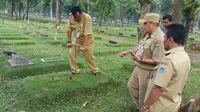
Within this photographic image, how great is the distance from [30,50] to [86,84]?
17.0ft

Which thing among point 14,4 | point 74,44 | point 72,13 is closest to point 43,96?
point 74,44

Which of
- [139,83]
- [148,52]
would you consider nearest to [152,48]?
[148,52]

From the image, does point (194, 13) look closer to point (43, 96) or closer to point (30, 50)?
point (30, 50)

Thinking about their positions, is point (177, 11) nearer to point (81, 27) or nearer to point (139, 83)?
point (81, 27)

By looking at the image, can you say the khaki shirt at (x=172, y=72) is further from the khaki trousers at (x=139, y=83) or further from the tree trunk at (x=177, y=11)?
the tree trunk at (x=177, y=11)

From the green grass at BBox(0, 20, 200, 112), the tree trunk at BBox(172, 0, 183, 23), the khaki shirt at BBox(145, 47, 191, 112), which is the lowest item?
Result: the green grass at BBox(0, 20, 200, 112)

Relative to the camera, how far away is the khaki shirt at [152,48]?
3.68 meters

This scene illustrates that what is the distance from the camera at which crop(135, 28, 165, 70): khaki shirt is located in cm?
368

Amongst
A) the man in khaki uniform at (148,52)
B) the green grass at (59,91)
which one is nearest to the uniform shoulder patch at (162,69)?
the man in khaki uniform at (148,52)

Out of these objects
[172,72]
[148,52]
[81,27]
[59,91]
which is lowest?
[59,91]

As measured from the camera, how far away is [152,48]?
3.76 meters

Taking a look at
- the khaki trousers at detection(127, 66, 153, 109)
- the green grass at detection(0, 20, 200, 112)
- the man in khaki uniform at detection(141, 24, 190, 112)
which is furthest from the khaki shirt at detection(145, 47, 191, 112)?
the green grass at detection(0, 20, 200, 112)

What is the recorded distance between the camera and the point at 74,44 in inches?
230

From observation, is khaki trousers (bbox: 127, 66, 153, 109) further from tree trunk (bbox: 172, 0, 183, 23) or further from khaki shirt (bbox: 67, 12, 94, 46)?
tree trunk (bbox: 172, 0, 183, 23)
